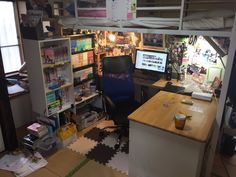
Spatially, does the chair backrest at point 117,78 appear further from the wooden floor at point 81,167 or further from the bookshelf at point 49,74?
the wooden floor at point 81,167

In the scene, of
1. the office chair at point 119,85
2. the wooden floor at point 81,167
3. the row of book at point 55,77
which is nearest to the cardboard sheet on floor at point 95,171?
the wooden floor at point 81,167

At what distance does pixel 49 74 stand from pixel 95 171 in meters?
1.42

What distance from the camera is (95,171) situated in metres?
2.52

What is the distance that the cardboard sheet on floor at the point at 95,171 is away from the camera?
8.07 ft

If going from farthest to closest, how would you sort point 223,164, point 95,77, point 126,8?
point 95,77, point 223,164, point 126,8

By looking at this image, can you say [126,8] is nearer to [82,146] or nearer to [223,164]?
[82,146]

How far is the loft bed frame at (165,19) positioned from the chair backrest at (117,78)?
A: 0.66m

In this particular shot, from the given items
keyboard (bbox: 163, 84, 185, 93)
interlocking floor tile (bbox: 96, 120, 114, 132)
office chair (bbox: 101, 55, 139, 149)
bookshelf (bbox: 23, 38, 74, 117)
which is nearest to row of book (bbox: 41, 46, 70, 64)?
bookshelf (bbox: 23, 38, 74, 117)

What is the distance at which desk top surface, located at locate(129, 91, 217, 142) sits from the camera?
70.7 inches

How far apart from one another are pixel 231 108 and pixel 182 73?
55.3 inches

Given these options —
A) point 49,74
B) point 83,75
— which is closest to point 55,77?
point 49,74

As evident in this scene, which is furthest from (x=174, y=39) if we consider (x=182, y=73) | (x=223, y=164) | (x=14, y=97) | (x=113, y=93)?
(x=14, y=97)

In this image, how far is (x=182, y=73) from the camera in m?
3.14

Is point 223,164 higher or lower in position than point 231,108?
lower
